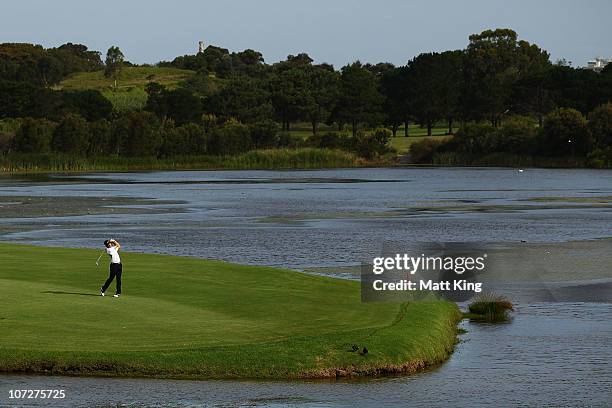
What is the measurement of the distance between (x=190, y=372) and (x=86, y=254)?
16.6m

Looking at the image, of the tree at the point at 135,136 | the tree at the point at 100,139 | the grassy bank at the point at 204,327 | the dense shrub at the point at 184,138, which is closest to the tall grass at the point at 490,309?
the grassy bank at the point at 204,327

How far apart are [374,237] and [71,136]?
13062 centimetres

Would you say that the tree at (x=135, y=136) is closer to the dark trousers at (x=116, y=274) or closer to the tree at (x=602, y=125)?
the tree at (x=602, y=125)

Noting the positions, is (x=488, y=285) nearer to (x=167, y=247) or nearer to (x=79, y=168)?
(x=167, y=247)

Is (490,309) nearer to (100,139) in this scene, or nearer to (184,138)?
(100,139)

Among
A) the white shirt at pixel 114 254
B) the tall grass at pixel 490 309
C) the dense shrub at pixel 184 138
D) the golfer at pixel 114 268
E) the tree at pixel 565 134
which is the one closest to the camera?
the golfer at pixel 114 268

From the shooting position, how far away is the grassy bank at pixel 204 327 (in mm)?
23719

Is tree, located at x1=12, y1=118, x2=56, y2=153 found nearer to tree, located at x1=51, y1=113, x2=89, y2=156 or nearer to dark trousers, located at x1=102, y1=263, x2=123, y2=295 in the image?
tree, located at x1=51, y1=113, x2=89, y2=156

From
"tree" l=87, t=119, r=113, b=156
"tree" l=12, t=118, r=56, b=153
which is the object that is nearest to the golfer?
"tree" l=12, t=118, r=56, b=153

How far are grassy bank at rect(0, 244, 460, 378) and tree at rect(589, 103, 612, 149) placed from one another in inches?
6229

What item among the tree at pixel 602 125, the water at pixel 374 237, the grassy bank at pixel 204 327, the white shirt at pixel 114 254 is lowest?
the water at pixel 374 237

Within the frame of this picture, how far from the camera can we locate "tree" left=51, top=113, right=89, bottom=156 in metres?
183

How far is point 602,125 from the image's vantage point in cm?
18475

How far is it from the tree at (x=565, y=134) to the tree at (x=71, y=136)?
7687cm
